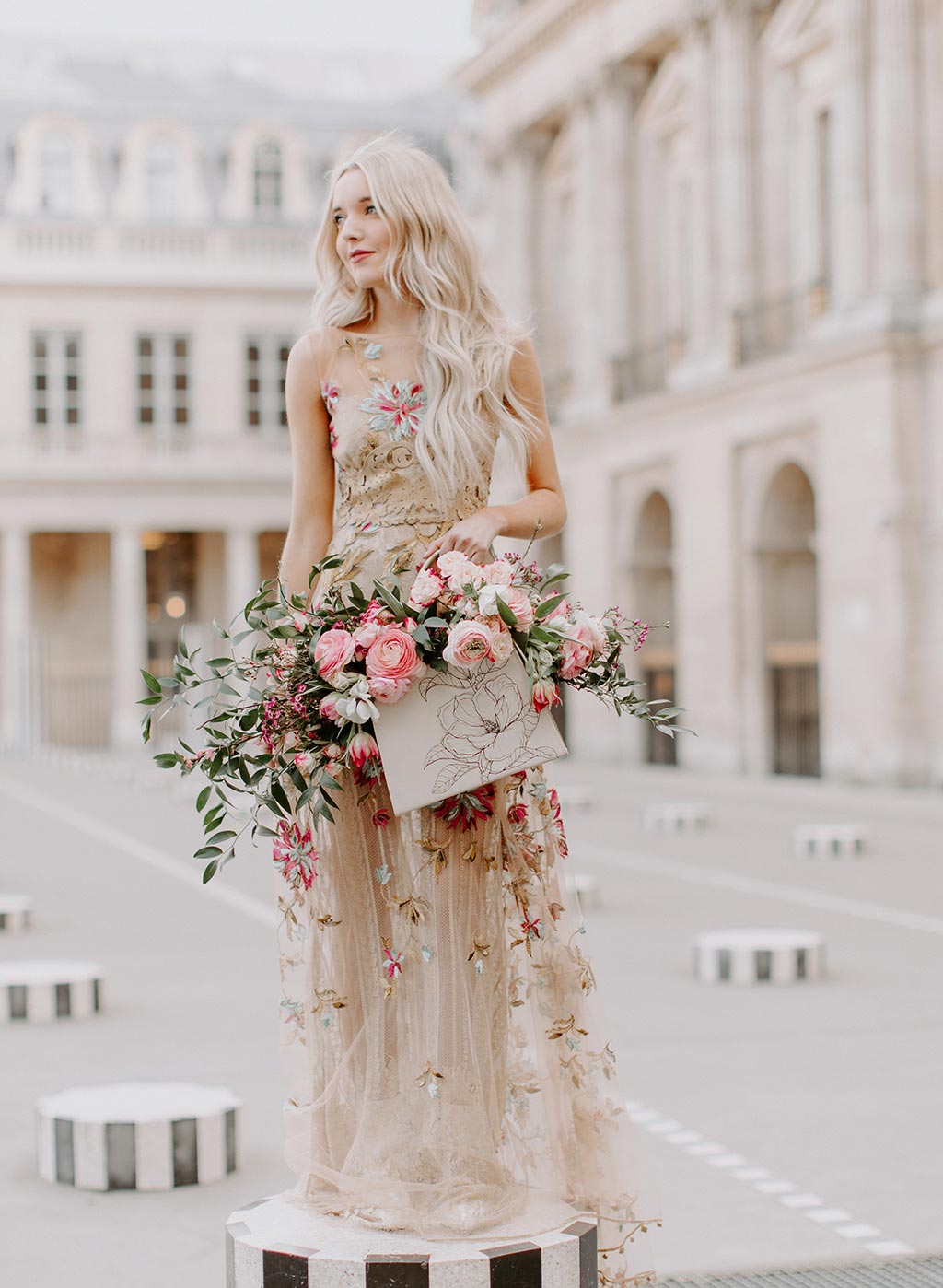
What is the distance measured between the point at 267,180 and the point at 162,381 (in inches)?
276

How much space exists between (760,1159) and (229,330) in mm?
49304

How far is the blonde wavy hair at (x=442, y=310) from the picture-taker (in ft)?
15.3

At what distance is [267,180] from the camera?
57.1 metres

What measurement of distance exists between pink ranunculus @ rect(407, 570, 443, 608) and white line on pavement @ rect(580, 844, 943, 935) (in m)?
9.11

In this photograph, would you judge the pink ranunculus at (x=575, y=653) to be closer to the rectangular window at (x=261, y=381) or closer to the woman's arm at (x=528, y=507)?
the woman's arm at (x=528, y=507)

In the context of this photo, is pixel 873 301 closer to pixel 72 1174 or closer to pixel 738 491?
pixel 738 491

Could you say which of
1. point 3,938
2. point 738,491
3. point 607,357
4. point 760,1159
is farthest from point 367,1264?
point 607,357

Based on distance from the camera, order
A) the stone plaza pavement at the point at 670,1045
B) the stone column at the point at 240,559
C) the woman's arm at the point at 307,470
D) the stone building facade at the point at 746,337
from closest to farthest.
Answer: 1. the woman's arm at the point at 307,470
2. the stone plaza pavement at the point at 670,1045
3. the stone building facade at the point at 746,337
4. the stone column at the point at 240,559

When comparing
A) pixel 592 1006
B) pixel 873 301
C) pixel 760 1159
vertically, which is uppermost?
pixel 873 301

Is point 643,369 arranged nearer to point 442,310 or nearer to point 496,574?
Result: point 442,310

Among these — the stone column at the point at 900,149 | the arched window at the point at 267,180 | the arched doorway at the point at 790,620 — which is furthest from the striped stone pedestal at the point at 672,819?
the arched window at the point at 267,180

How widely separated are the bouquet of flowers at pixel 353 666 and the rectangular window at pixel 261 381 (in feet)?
166

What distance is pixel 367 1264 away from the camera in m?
4.30

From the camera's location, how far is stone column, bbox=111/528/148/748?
175 feet
